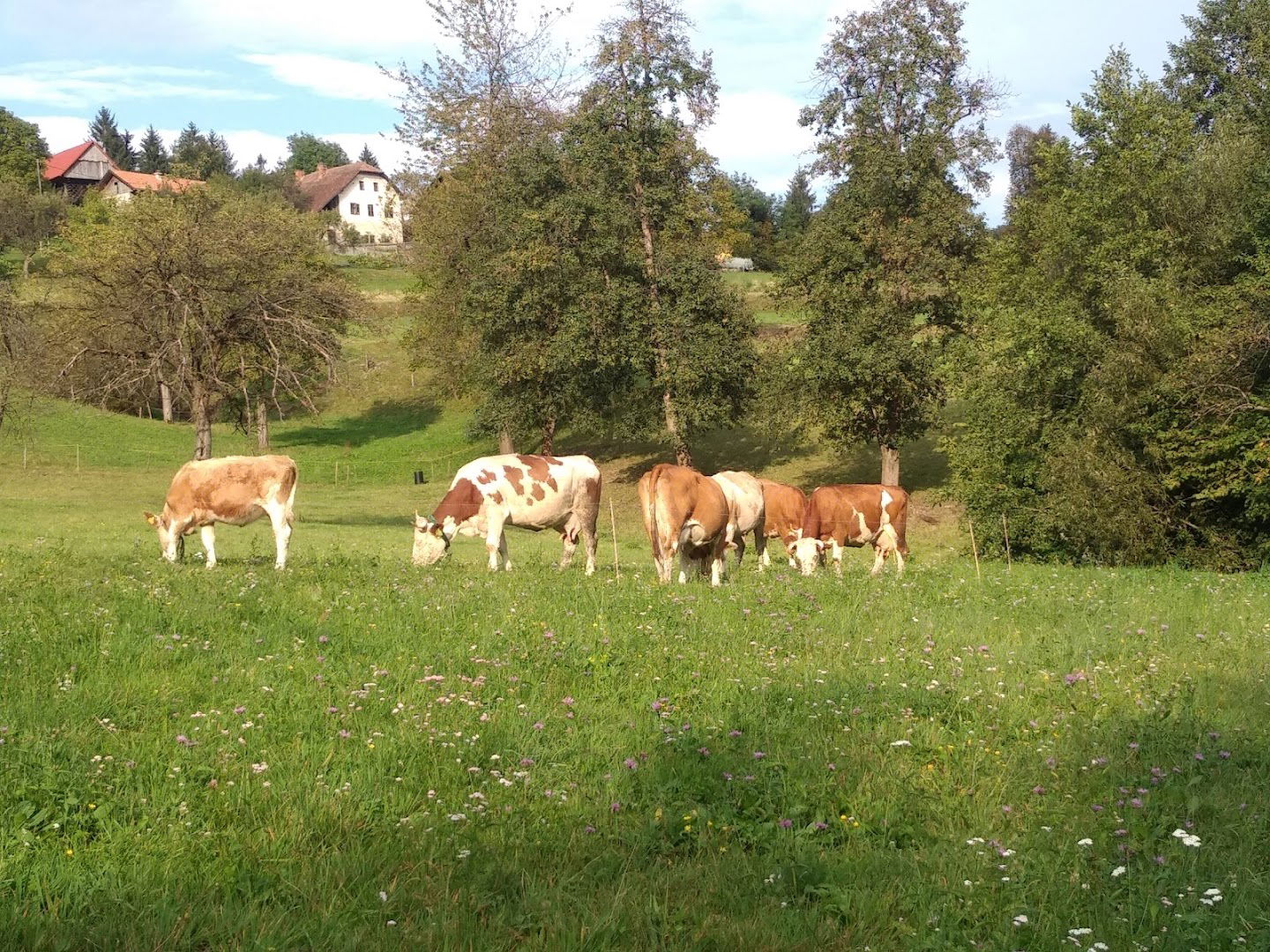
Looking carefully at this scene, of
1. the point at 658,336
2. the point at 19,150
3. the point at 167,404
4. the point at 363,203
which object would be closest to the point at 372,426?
the point at 167,404

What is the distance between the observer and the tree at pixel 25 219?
9344 cm

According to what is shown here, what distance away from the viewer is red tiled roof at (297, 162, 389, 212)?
497 ft

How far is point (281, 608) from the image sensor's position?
11.3 meters

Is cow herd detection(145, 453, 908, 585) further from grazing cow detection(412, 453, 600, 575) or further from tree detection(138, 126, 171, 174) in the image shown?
tree detection(138, 126, 171, 174)

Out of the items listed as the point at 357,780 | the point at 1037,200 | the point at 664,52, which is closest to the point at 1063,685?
the point at 357,780

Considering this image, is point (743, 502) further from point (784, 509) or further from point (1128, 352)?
point (1128, 352)

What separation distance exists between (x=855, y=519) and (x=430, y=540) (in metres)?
9.80

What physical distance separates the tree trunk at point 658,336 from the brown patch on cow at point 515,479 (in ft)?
86.3

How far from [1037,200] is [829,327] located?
12.8 metres

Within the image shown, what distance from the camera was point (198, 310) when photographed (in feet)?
101

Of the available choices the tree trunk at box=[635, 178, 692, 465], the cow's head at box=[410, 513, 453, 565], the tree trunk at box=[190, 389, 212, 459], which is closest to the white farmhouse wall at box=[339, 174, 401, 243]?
the tree trunk at box=[635, 178, 692, 465]

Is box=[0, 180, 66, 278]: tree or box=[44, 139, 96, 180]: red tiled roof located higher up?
box=[44, 139, 96, 180]: red tiled roof

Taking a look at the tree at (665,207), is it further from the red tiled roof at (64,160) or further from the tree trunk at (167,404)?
the red tiled roof at (64,160)

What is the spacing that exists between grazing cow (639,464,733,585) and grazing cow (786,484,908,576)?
5488 millimetres
